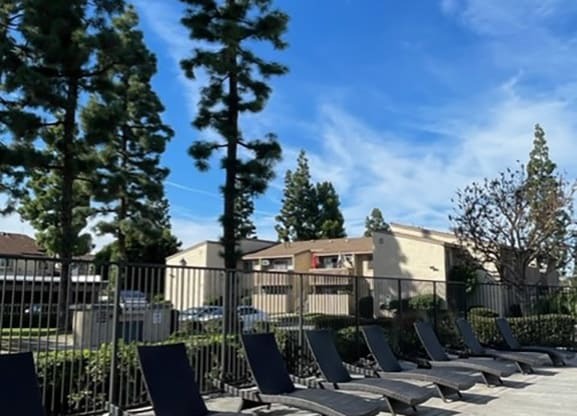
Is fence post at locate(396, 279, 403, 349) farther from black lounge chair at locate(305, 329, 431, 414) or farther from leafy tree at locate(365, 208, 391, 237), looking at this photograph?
leafy tree at locate(365, 208, 391, 237)

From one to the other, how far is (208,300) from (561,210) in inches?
754

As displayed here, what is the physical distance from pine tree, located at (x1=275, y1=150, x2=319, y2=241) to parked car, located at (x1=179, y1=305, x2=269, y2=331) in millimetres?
50983

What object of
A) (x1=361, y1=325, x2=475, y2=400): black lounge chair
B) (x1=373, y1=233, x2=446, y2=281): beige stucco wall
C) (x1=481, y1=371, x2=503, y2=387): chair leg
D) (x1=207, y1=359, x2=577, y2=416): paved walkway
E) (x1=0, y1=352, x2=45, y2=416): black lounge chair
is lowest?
(x1=207, y1=359, x2=577, y2=416): paved walkway

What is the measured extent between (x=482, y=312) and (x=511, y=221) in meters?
9.03

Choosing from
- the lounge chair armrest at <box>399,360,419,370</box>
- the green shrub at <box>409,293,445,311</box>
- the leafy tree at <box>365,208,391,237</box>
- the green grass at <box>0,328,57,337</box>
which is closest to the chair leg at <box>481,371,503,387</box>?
the lounge chair armrest at <box>399,360,419,370</box>

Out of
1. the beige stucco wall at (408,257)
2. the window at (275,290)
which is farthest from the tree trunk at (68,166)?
the beige stucco wall at (408,257)

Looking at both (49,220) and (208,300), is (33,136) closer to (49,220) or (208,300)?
(49,220)

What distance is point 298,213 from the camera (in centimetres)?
6088

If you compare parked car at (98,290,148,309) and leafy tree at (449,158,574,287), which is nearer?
parked car at (98,290,148,309)

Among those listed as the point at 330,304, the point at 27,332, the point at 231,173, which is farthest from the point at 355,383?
the point at 231,173

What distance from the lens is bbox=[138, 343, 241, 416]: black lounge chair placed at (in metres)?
5.24

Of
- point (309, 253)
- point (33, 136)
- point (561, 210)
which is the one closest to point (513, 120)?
point (561, 210)

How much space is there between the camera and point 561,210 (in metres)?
22.4

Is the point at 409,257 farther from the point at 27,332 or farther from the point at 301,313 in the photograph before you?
the point at 27,332
